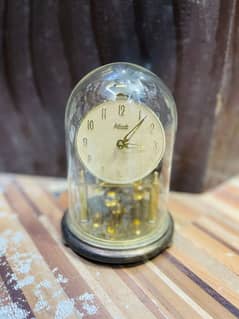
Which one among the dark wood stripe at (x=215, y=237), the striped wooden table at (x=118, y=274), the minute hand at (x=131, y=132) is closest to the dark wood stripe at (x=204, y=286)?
the striped wooden table at (x=118, y=274)

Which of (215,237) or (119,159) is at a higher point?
(119,159)

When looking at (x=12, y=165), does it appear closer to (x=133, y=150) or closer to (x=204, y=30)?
(x=133, y=150)

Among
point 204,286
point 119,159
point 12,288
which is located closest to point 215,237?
point 204,286

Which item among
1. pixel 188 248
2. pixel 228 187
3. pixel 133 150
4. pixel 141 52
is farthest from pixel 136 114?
pixel 228 187

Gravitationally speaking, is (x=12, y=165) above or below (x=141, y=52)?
below

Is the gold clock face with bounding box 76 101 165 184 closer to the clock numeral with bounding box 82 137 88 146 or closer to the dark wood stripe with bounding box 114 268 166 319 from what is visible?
the clock numeral with bounding box 82 137 88 146

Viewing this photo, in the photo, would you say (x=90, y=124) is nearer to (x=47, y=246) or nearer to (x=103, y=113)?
(x=103, y=113)
